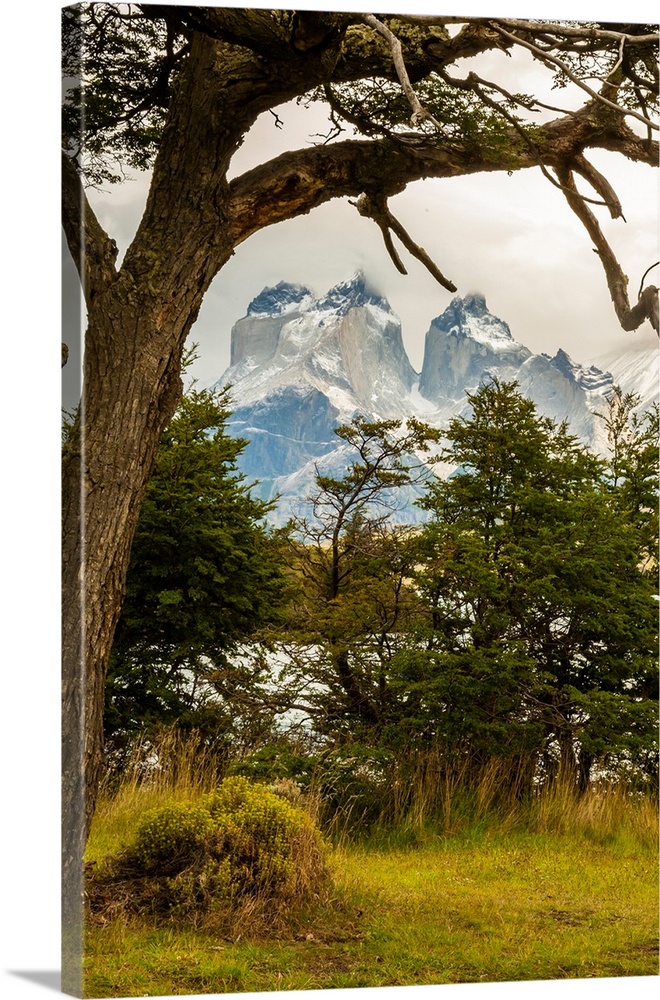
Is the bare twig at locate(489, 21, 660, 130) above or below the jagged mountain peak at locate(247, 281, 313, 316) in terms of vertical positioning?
above

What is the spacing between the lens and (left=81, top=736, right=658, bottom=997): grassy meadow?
441cm

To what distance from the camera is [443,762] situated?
18.0 ft

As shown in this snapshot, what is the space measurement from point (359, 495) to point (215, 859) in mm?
1692

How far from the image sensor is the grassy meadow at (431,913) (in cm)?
441

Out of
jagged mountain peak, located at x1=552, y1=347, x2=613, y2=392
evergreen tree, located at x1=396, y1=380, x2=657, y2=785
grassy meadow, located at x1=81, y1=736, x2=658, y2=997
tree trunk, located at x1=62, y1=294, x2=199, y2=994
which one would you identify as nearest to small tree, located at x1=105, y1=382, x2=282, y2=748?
grassy meadow, located at x1=81, y1=736, x2=658, y2=997

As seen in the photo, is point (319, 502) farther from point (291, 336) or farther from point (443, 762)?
point (443, 762)

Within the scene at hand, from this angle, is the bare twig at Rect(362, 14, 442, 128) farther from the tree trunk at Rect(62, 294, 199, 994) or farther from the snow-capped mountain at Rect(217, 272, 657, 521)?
the tree trunk at Rect(62, 294, 199, 994)

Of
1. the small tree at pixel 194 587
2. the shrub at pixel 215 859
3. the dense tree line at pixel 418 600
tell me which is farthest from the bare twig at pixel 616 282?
the shrub at pixel 215 859

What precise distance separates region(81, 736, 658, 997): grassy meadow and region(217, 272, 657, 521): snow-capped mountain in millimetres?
1396

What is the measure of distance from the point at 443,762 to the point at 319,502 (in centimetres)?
127

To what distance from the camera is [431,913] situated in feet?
15.9

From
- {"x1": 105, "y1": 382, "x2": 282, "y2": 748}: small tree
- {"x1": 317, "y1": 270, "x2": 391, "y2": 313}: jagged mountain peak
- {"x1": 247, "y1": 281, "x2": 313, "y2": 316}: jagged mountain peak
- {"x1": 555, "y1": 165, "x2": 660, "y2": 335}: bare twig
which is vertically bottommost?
{"x1": 105, "y1": 382, "x2": 282, "y2": 748}: small tree

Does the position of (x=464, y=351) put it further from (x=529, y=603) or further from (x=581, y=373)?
(x=529, y=603)
